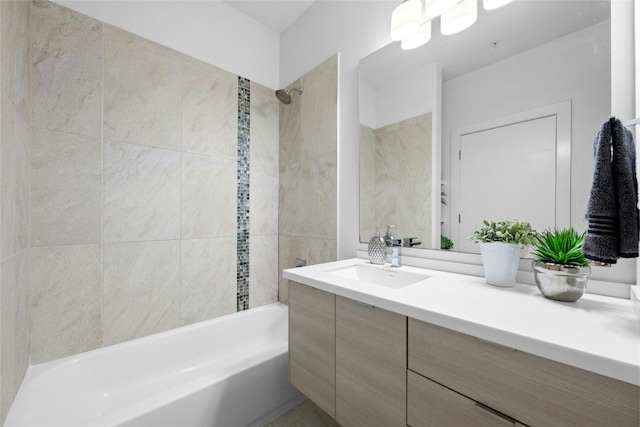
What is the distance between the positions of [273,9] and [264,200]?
Answer: 1.42 metres

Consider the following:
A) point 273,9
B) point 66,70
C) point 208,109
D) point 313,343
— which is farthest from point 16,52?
point 313,343

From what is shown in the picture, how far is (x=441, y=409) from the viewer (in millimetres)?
724

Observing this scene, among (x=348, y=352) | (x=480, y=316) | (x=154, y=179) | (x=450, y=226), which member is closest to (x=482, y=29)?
(x=450, y=226)

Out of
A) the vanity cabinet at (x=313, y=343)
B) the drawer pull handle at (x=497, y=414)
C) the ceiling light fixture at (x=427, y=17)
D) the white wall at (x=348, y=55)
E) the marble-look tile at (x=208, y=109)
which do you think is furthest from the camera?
the marble-look tile at (x=208, y=109)

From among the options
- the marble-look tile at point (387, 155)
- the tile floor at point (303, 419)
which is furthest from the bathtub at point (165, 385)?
the marble-look tile at point (387, 155)

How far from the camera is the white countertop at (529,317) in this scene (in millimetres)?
511

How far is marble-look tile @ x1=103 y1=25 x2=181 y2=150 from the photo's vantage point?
1.47 metres

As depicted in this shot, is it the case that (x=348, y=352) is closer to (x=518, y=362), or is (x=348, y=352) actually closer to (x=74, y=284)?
(x=518, y=362)

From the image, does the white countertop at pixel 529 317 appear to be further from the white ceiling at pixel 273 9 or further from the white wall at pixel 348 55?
the white ceiling at pixel 273 9

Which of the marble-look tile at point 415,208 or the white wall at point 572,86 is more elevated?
the white wall at point 572,86

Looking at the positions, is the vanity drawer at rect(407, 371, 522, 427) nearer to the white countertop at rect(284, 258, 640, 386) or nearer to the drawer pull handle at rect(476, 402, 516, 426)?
the drawer pull handle at rect(476, 402, 516, 426)

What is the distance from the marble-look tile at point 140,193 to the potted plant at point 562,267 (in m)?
1.83

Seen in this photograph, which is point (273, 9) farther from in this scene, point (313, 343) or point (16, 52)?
point (313, 343)

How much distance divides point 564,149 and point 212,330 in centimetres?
208
